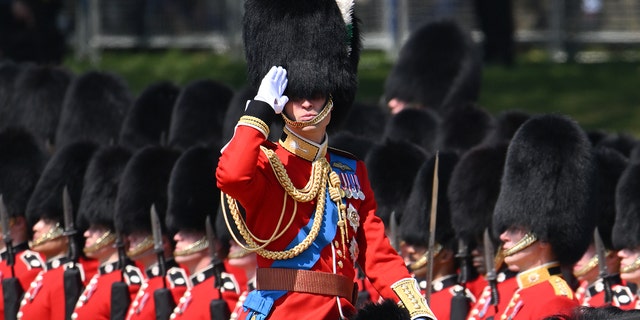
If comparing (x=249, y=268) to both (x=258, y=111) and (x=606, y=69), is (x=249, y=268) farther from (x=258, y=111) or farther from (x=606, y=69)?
Answer: (x=606, y=69)

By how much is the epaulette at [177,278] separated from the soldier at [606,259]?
5.37 feet

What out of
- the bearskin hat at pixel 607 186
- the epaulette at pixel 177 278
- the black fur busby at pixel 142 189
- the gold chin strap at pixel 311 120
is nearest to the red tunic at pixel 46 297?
the black fur busby at pixel 142 189

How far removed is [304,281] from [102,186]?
270cm

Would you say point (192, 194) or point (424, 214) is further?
point (192, 194)

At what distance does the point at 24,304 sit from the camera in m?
6.89

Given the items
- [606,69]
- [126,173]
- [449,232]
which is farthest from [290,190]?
[606,69]

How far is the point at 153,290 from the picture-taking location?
21.5ft

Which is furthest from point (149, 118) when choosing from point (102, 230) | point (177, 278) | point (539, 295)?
point (539, 295)

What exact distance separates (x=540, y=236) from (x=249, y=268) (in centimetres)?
135

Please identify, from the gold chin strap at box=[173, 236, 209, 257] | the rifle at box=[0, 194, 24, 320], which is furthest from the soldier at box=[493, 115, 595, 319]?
the rifle at box=[0, 194, 24, 320]

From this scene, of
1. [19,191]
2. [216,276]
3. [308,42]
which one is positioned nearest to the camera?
[308,42]

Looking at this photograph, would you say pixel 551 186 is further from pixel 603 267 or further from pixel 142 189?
pixel 142 189

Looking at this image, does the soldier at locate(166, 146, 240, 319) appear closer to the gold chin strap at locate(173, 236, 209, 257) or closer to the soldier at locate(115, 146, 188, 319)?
the gold chin strap at locate(173, 236, 209, 257)

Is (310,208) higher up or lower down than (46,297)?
higher up
